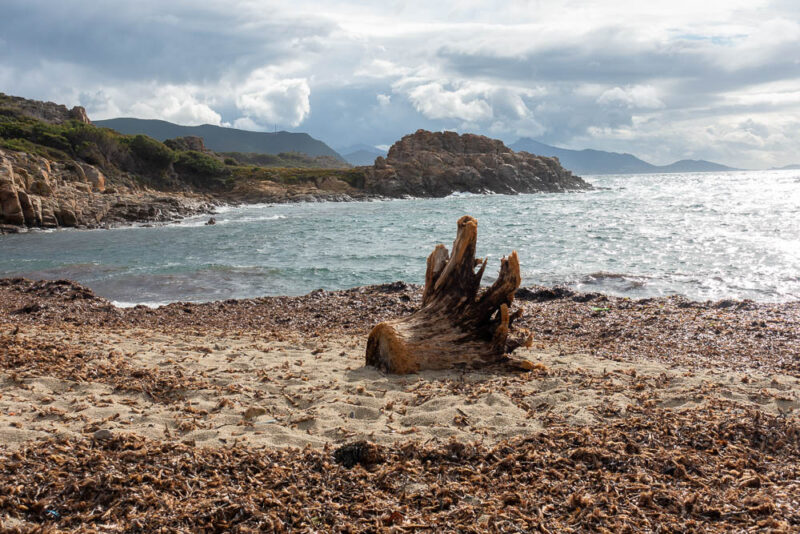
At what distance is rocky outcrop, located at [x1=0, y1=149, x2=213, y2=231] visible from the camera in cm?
3631

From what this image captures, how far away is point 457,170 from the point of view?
101938 millimetres

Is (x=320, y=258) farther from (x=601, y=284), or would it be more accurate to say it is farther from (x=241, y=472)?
(x=241, y=472)

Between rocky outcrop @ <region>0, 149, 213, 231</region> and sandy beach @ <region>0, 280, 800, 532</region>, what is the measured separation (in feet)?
114

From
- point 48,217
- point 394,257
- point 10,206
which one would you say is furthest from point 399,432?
point 48,217

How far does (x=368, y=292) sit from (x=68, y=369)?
976 cm

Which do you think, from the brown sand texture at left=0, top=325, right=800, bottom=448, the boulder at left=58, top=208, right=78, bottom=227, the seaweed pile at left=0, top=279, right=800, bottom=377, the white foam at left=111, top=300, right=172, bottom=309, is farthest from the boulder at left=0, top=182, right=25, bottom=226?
the brown sand texture at left=0, top=325, right=800, bottom=448

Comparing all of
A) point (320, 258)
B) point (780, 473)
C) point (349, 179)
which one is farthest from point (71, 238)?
point (349, 179)

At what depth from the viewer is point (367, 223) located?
44188mm

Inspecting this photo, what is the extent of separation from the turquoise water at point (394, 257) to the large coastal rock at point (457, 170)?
58.7m

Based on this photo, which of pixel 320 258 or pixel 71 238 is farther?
pixel 71 238

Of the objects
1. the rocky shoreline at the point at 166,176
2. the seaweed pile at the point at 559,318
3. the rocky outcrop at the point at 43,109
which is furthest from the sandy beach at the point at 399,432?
the rocky outcrop at the point at 43,109

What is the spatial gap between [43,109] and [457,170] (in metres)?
76.4

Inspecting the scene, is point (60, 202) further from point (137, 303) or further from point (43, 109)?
point (43, 109)

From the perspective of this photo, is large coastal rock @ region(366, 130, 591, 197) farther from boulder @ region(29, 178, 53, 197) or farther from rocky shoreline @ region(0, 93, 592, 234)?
boulder @ region(29, 178, 53, 197)
